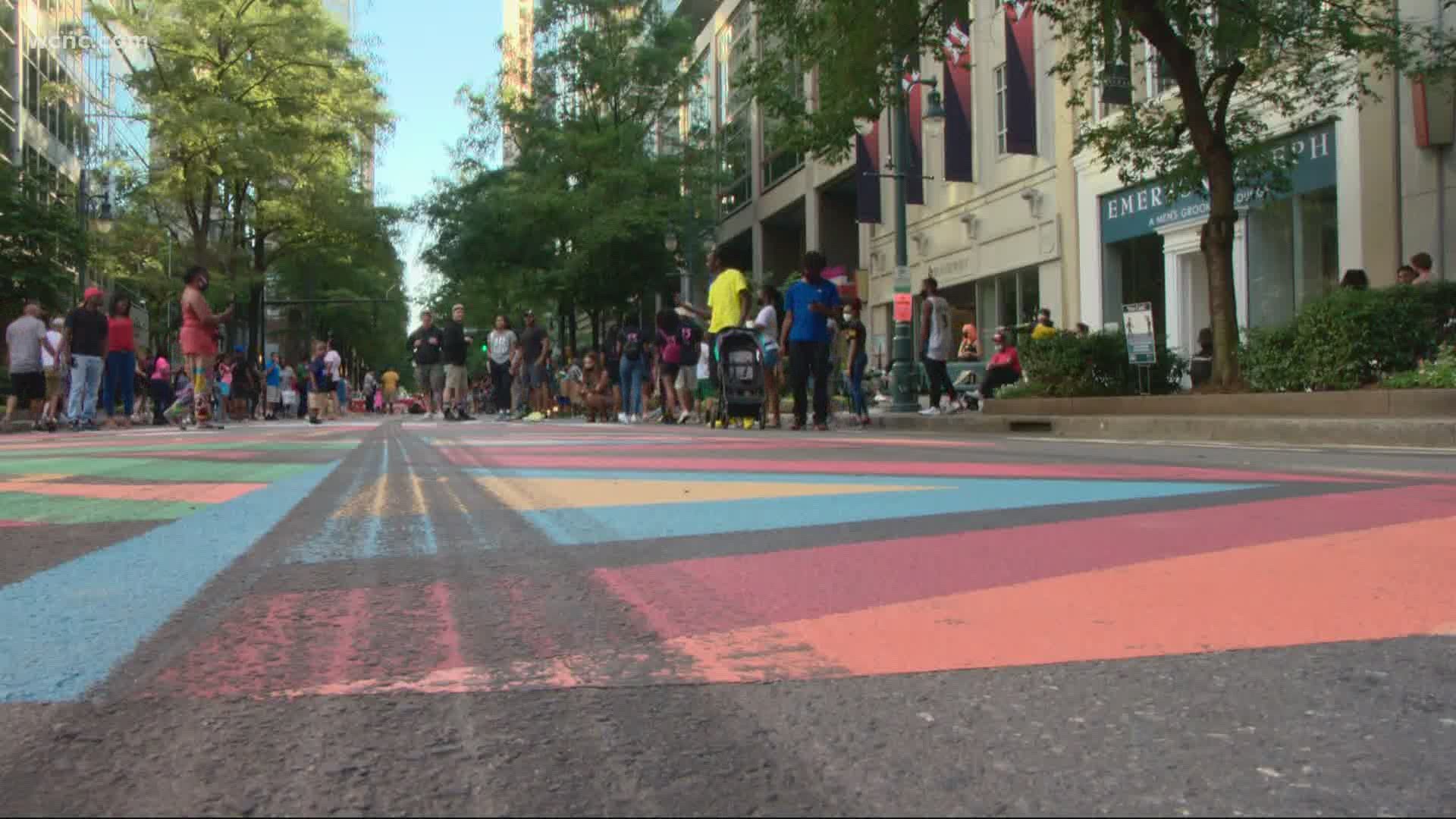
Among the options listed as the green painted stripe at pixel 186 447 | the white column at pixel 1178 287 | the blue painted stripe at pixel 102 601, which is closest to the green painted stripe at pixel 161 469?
the green painted stripe at pixel 186 447

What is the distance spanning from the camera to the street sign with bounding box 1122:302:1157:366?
13211mm

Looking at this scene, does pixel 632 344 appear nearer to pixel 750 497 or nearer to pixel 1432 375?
pixel 1432 375

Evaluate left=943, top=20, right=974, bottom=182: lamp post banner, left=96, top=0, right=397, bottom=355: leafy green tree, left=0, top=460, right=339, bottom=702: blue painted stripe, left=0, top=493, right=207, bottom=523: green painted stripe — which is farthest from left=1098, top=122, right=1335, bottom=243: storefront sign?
left=96, top=0, right=397, bottom=355: leafy green tree

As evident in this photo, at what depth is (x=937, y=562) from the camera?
323cm

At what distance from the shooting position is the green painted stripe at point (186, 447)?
8836 mm

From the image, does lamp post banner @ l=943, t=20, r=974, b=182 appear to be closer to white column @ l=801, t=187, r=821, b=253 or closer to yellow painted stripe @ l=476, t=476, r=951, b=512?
white column @ l=801, t=187, r=821, b=253

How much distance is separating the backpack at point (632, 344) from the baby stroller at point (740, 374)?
11.3 ft

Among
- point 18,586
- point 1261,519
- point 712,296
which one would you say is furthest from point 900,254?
point 18,586

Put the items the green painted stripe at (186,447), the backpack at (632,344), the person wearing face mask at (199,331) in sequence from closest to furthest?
the green painted stripe at (186,447)
the person wearing face mask at (199,331)
the backpack at (632,344)

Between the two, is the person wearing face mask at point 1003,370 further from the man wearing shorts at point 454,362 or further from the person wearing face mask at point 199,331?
the person wearing face mask at point 199,331

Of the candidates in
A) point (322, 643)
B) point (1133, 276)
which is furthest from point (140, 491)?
point (1133, 276)

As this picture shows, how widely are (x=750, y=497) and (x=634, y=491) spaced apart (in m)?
0.58

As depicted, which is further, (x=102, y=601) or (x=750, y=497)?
(x=750, y=497)

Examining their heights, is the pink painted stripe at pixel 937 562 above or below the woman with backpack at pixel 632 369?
below
